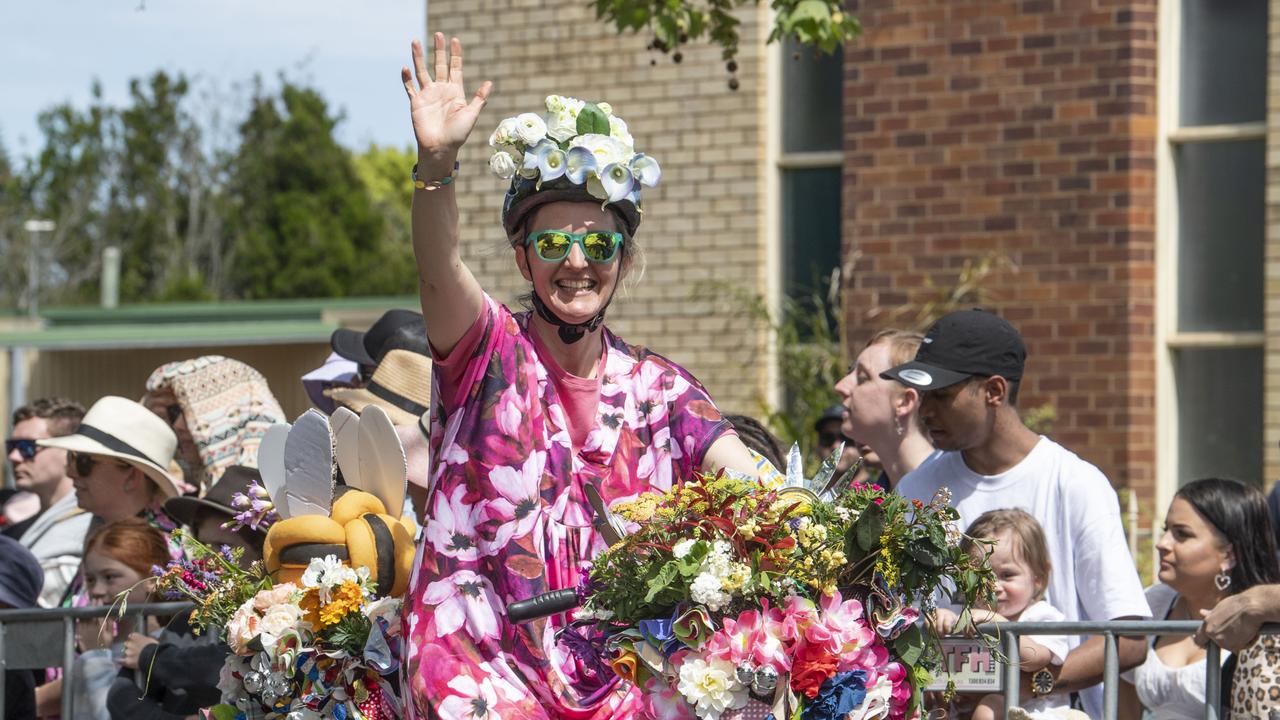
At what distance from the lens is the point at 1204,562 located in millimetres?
5145

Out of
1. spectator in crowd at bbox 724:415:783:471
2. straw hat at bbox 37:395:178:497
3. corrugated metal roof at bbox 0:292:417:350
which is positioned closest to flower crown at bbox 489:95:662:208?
spectator in crowd at bbox 724:415:783:471

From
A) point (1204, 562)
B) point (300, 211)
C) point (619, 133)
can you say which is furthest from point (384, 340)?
point (300, 211)

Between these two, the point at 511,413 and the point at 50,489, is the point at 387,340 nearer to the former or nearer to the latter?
the point at 511,413

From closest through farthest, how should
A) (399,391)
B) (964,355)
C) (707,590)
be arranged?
(707,590)
(964,355)
(399,391)

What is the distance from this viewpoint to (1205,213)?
920 cm

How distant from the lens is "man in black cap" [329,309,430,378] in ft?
19.7

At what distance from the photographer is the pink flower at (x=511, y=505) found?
3637 mm

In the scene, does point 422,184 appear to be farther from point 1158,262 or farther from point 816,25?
point 1158,262

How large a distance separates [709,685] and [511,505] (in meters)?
0.58

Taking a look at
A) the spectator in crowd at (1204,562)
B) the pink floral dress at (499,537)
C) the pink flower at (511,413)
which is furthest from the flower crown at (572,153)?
the spectator in crowd at (1204,562)

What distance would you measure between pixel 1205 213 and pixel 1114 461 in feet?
4.69

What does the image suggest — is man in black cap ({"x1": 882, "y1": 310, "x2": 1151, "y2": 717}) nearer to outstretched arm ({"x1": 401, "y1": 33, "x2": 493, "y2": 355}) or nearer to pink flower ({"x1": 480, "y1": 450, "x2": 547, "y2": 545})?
pink flower ({"x1": 480, "y1": 450, "x2": 547, "y2": 545})

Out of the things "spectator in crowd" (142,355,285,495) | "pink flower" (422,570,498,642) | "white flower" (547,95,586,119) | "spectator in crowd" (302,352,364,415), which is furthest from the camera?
"spectator in crowd" (142,355,285,495)

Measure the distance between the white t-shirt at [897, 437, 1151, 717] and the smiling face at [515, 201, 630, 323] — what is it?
1811mm
